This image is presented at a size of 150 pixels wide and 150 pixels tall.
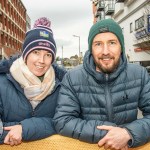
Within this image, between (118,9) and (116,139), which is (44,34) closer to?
(116,139)

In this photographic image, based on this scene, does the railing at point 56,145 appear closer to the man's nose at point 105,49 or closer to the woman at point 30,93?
the woman at point 30,93

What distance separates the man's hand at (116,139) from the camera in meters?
2.45

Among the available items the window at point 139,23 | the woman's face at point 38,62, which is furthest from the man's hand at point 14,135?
the window at point 139,23

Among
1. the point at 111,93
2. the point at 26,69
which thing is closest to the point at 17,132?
the point at 26,69

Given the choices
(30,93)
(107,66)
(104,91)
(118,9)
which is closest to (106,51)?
(107,66)

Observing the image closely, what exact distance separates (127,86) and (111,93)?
0.17m

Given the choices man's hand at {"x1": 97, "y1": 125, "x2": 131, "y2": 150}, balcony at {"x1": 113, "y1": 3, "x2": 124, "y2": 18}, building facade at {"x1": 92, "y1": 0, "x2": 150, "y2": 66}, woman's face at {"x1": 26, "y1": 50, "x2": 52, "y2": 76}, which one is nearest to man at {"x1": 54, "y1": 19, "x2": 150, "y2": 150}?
man's hand at {"x1": 97, "y1": 125, "x2": 131, "y2": 150}

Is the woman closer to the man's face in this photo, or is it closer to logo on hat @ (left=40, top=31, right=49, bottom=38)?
logo on hat @ (left=40, top=31, right=49, bottom=38)

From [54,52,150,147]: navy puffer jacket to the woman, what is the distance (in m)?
0.13

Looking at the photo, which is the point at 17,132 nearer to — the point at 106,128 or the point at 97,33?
the point at 106,128

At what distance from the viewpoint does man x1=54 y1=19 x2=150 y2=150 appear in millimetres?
2650

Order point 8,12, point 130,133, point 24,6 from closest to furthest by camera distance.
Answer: point 130,133 < point 8,12 < point 24,6

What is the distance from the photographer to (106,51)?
2742 millimetres

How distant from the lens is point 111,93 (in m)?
2.71
